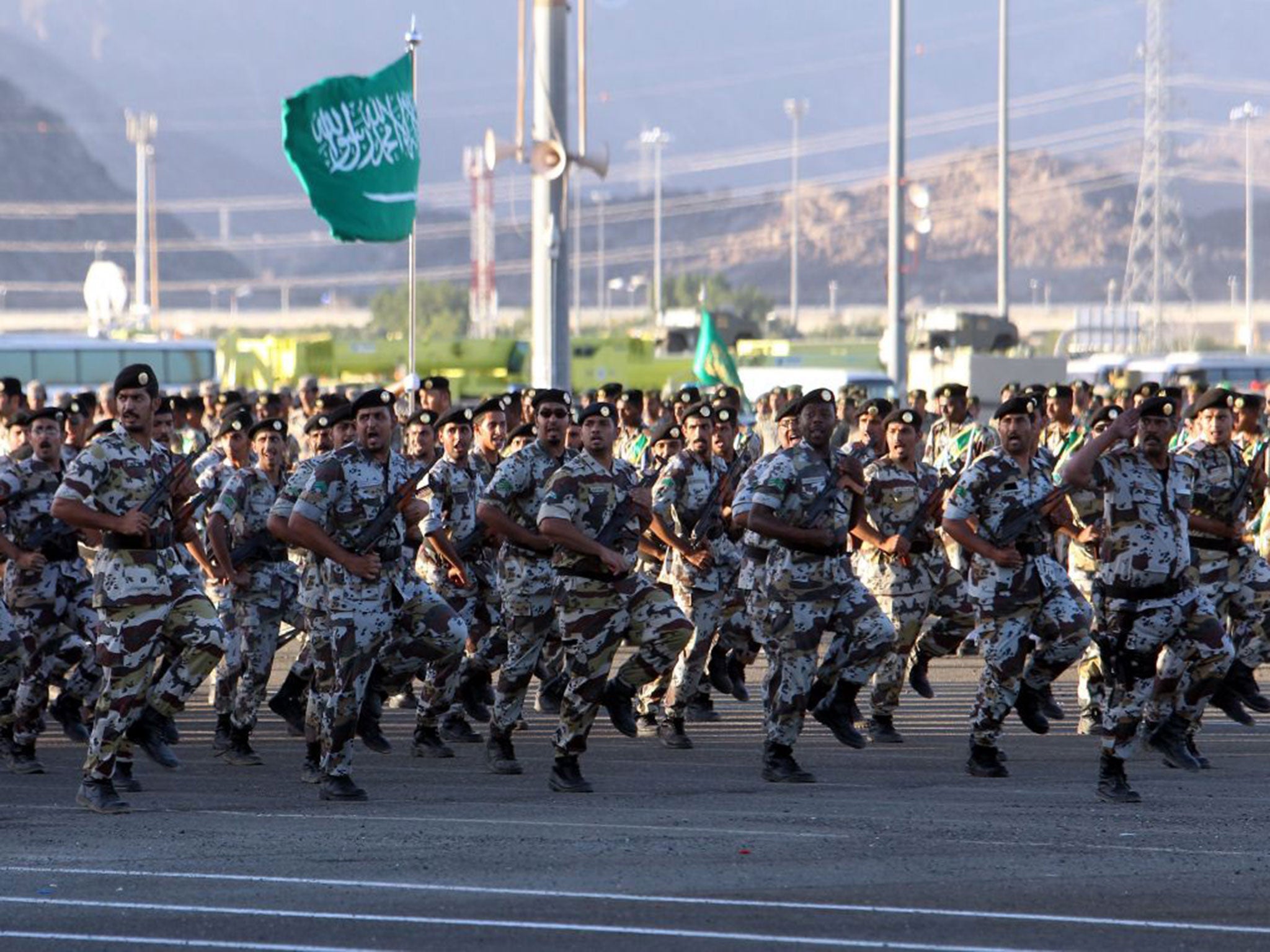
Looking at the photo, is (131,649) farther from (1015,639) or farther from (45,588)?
(1015,639)

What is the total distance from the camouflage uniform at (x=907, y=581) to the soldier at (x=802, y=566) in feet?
4.61

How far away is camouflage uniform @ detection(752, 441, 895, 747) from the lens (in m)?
10.6

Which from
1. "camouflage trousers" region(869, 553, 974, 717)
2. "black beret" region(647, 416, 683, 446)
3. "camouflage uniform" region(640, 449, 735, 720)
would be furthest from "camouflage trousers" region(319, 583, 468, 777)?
"black beret" region(647, 416, 683, 446)

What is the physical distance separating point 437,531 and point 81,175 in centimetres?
18563

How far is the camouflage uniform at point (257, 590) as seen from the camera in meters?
11.8

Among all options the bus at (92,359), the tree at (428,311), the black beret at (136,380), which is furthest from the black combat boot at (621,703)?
the tree at (428,311)

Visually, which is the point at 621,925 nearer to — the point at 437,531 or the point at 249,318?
the point at 437,531

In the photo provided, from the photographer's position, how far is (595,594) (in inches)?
408

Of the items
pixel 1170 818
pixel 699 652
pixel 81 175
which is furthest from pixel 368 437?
pixel 81 175

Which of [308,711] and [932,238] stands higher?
[932,238]

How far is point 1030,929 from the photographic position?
289 inches

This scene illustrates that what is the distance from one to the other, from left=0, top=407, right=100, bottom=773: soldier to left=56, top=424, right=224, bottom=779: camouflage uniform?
1.66 meters

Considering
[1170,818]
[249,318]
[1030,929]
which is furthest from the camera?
[249,318]

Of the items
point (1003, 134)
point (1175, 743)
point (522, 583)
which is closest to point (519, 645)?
point (522, 583)
